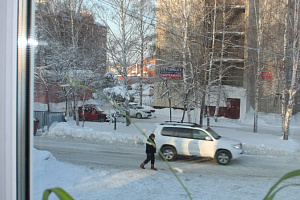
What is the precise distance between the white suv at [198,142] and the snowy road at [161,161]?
0.07m

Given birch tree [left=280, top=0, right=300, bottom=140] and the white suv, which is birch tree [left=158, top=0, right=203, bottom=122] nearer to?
the white suv

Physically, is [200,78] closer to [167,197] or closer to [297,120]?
[297,120]

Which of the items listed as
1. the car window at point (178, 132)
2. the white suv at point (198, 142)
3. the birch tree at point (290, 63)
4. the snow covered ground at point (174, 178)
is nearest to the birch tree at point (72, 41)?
the snow covered ground at point (174, 178)

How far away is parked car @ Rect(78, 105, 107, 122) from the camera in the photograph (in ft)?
5.14

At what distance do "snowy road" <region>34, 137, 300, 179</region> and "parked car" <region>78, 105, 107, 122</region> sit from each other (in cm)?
20

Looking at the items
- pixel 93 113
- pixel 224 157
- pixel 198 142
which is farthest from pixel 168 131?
pixel 93 113

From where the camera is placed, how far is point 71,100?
137 centimetres

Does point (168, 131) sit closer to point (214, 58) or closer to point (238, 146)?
point (238, 146)

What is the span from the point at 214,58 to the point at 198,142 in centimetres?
57

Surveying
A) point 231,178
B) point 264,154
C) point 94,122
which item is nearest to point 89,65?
point 94,122

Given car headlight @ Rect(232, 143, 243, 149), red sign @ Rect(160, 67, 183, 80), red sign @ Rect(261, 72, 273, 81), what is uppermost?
red sign @ Rect(160, 67, 183, 80)

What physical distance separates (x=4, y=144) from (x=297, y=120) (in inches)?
50.6

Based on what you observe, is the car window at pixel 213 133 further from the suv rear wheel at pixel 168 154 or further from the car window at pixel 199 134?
the suv rear wheel at pixel 168 154

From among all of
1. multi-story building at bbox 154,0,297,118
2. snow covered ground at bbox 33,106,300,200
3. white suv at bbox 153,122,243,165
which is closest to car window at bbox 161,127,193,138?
white suv at bbox 153,122,243,165
